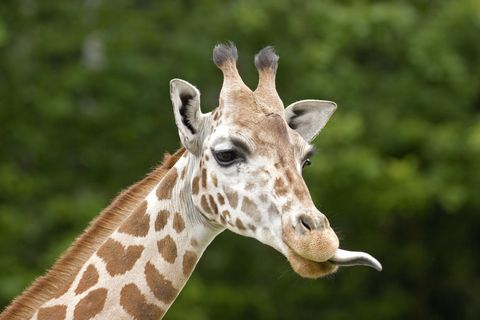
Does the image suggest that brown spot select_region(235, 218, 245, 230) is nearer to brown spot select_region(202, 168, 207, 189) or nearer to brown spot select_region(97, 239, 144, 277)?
brown spot select_region(202, 168, 207, 189)

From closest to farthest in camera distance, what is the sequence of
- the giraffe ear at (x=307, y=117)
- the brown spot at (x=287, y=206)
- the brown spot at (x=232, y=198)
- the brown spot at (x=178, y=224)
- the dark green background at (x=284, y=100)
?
the brown spot at (x=287, y=206)
the brown spot at (x=232, y=198)
the brown spot at (x=178, y=224)
the giraffe ear at (x=307, y=117)
the dark green background at (x=284, y=100)

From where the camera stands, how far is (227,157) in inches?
226

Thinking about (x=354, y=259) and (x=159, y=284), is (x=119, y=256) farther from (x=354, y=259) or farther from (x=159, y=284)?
(x=354, y=259)

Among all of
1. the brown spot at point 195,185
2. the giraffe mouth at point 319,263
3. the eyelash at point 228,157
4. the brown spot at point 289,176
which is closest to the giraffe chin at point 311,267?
the giraffe mouth at point 319,263

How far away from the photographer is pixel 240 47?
1619 centimetres

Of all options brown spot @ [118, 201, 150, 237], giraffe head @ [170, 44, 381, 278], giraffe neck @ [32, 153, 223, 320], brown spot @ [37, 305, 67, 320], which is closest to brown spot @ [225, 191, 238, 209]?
giraffe head @ [170, 44, 381, 278]

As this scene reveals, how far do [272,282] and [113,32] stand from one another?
428 centimetres

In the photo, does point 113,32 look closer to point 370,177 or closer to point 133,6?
point 133,6

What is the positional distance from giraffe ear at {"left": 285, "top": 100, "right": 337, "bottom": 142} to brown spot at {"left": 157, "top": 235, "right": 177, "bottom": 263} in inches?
36.0

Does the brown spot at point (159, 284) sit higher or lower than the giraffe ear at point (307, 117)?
lower

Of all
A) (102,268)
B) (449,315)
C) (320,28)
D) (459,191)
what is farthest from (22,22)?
(102,268)

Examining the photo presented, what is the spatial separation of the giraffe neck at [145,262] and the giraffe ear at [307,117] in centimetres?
63

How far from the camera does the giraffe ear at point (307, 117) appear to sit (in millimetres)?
6281

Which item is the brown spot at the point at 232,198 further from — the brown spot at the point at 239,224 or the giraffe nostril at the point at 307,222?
the giraffe nostril at the point at 307,222
